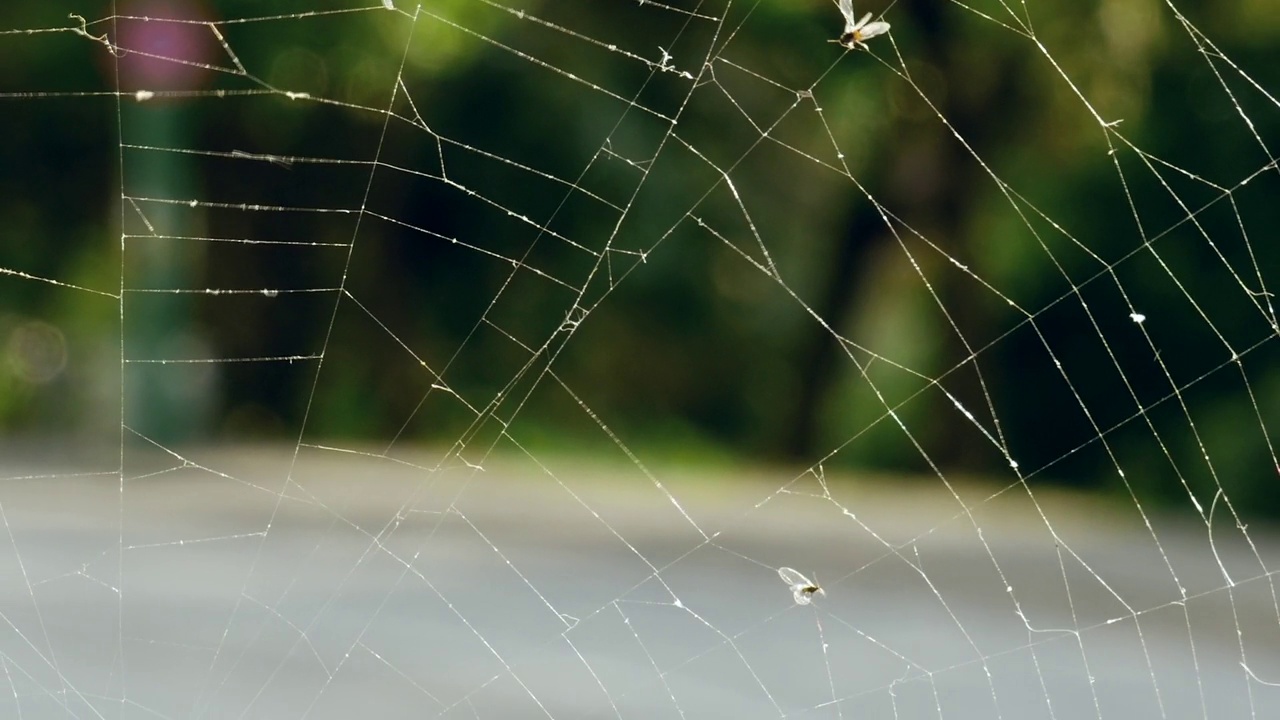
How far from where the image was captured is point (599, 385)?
14133 mm

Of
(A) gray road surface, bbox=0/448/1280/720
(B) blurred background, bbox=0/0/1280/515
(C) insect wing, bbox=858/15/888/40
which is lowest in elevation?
(A) gray road surface, bbox=0/448/1280/720

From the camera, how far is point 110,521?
300 inches

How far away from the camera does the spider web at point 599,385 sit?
4.99 m

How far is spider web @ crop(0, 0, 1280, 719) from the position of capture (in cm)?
499

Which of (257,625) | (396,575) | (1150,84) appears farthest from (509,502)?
(1150,84)

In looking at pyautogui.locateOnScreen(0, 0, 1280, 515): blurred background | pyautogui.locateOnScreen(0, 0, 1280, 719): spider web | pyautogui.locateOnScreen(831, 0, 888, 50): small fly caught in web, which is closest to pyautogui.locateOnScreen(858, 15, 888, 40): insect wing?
pyautogui.locateOnScreen(831, 0, 888, 50): small fly caught in web

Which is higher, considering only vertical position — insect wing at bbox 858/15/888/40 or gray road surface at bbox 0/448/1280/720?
insect wing at bbox 858/15/888/40

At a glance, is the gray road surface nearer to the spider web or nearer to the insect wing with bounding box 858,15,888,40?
the spider web

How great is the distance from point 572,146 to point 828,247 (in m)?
2.56

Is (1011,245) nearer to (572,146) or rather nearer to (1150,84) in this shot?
(1150,84)

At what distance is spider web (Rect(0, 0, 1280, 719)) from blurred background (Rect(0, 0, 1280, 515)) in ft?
0.18

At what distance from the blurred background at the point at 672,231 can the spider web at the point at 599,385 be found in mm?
54

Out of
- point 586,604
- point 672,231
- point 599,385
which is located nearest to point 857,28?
point 586,604

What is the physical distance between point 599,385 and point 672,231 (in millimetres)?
2745
